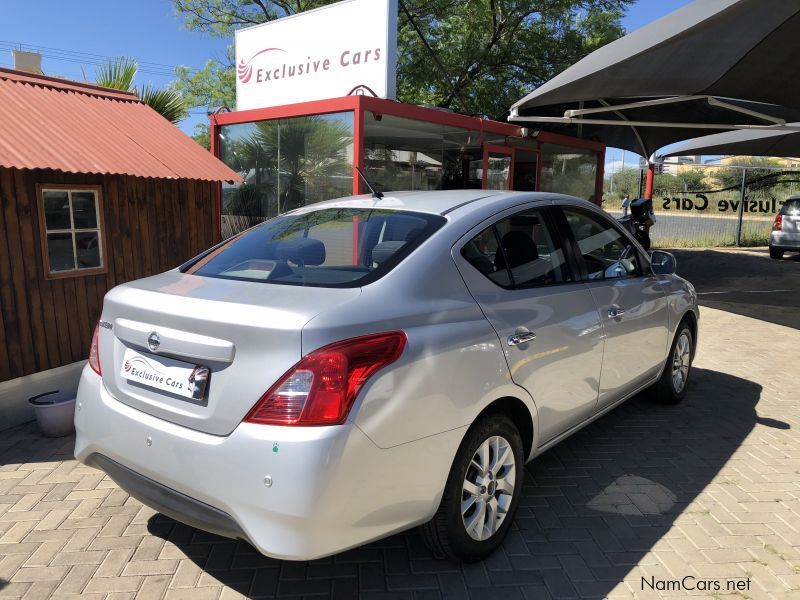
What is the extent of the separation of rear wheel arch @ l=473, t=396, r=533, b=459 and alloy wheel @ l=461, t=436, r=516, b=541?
0.13 meters

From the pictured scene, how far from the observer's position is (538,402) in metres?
2.95

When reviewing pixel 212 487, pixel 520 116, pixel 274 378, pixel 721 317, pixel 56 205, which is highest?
pixel 520 116

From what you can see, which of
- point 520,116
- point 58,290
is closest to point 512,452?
point 58,290

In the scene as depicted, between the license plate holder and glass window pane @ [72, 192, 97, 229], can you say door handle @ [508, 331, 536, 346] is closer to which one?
the license plate holder

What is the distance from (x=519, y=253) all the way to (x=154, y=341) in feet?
5.88

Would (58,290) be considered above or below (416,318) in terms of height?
below

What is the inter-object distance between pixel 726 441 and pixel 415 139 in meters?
6.34

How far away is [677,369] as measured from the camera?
480 centimetres

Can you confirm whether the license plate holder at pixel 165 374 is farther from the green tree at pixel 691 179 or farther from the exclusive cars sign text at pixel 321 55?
the green tree at pixel 691 179

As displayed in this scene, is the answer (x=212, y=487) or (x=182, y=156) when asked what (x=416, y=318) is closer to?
(x=212, y=487)

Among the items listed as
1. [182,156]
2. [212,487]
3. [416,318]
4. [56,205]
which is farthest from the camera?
[182,156]

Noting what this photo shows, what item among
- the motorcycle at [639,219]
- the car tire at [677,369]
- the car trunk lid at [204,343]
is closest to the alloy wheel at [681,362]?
the car tire at [677,369]

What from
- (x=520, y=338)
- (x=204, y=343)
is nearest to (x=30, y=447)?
(x=204, y=343)

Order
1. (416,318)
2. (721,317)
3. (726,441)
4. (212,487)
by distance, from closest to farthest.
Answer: (212,487) → (416,318) → (726,441) → (721,317)
